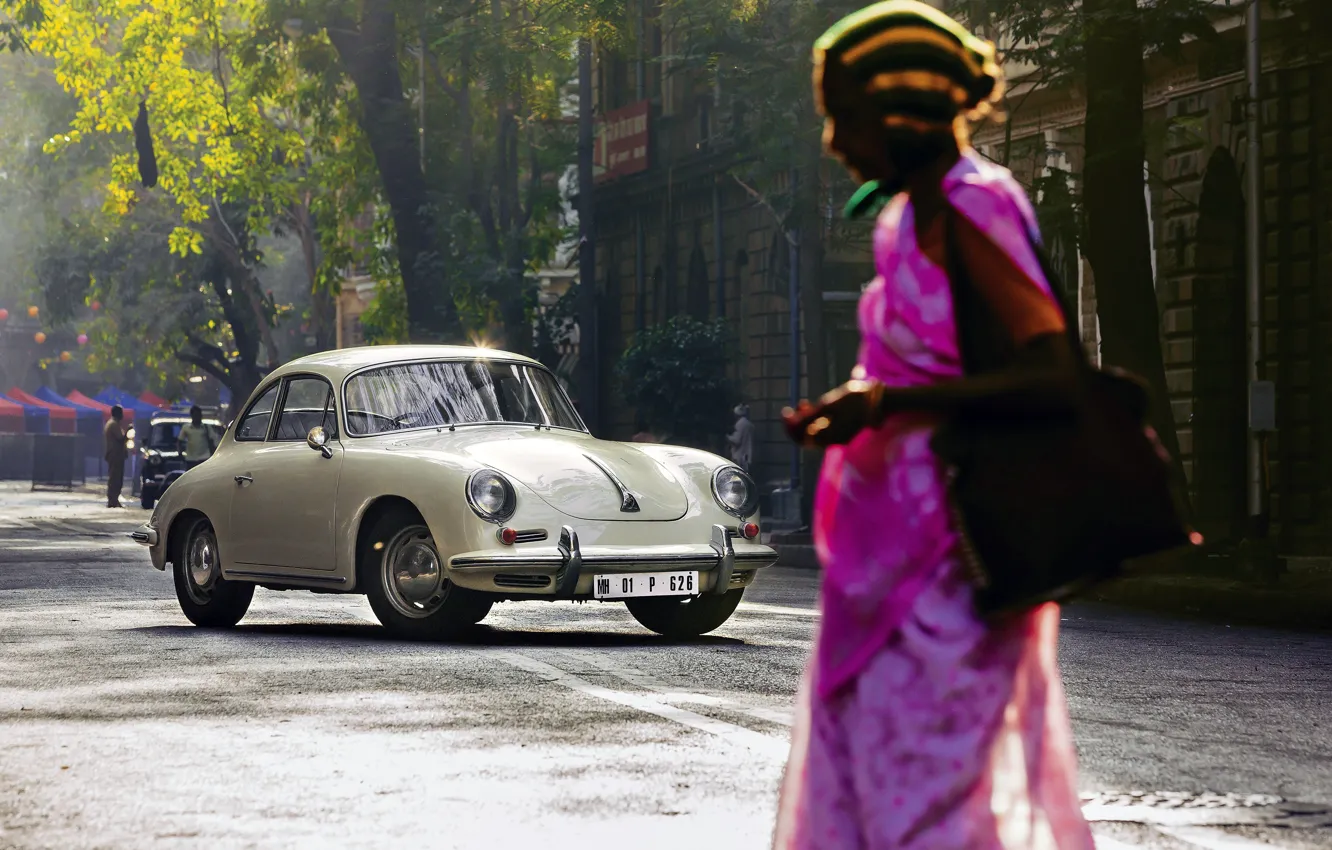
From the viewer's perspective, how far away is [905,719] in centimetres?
335

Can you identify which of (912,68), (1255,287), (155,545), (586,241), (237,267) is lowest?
(155,545)

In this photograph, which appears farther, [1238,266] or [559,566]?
[1238,266]

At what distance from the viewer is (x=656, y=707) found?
8.52m

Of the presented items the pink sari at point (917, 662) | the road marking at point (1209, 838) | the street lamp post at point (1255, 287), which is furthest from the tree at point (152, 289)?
the pink sari at point (917, 662)

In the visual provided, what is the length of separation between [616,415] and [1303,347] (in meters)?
23.3

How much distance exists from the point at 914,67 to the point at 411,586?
8253 mm

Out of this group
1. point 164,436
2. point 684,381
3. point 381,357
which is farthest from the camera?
point 164,436

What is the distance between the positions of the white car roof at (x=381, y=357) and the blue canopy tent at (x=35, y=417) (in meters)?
59.9

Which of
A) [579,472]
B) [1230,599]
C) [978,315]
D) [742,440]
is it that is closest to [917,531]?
[978,315]

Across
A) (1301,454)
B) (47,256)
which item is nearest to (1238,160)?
(1301,454)

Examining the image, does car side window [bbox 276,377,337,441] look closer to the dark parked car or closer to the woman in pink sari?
the woman in pink sari

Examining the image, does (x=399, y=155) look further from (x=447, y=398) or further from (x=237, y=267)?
(x=237, y=267)

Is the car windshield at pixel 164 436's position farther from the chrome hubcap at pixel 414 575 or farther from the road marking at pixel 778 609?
the chrome hubcap at pixel 414 575

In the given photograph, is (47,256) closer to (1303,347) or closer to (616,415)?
(616,415)
